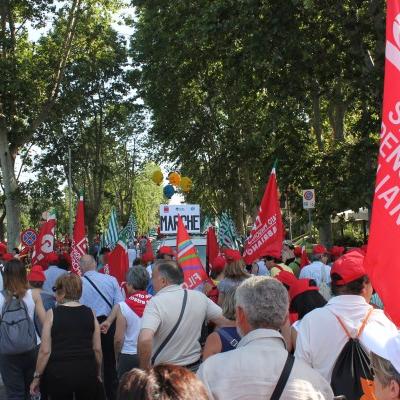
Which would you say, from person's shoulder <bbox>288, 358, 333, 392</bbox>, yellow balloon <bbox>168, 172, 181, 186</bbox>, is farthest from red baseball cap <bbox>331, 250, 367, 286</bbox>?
yellow balloon <bbox>168, 172, 181, 186</bbox>

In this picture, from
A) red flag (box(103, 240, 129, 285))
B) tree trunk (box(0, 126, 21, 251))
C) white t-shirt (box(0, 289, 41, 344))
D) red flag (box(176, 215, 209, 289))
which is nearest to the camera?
white t-shirt (box(0, 289, 41, 344))

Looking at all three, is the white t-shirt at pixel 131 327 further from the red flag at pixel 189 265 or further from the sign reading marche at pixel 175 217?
the sign reading marche at pixel 175 217

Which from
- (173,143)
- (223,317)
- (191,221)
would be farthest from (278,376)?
(173,143)

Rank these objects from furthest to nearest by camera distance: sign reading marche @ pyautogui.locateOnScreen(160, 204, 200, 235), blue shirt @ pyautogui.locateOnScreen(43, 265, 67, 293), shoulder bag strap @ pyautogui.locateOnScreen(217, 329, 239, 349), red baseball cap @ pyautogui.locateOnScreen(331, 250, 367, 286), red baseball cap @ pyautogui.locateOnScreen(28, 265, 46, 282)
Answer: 1. sign reading marche @ pyautogui.locateOnScreen(160, 204, 200, 235)
2. blue shirt @ pyautogui.locateOnScreen(43, 265, 67, 293)
3. red baseball cap @ pyautogui.locateOnScreen(28, 265, 46, 282)
4. shoulder bag strap @ pyautogui.locateOnScreen(217, 329, 239, 349)
5. red baseball cap @ pyautogui.locateOnScreen(331, 250, 367, 286)

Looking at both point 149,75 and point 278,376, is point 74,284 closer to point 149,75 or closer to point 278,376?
point 278,376

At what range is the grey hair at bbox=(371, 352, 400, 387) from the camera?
8.59ft

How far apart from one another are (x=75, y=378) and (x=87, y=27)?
2442 cm

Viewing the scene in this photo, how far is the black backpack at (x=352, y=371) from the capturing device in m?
4.06

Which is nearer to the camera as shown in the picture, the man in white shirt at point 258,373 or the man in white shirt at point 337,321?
the man in white shirt at point 258,373

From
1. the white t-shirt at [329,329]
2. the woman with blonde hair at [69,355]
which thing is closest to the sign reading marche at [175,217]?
the woman with blonde hair at [69,355]

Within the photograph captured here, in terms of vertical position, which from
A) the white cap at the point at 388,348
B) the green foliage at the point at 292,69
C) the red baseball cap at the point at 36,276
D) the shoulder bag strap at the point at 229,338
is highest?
the green foliage at the point at 292,69

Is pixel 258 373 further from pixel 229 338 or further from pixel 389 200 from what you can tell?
pixel 229 338

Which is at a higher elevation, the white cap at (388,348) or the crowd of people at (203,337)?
the white cap at (388,348)

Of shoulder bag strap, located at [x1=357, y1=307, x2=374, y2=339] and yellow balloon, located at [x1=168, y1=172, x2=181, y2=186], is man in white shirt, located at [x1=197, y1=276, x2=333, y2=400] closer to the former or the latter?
shoulder bag strap, located at [x1=357, y1=307, x2=374, y2=339]
